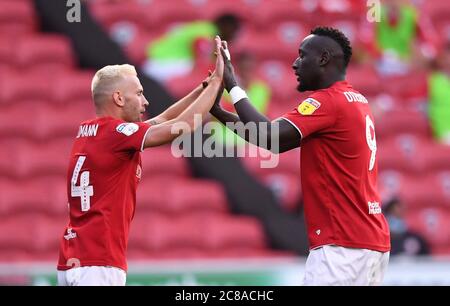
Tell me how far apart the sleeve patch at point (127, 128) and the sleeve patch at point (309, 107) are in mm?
768

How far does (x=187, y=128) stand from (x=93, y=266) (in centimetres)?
77

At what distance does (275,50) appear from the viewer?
9.57m

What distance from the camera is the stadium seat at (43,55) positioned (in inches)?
359

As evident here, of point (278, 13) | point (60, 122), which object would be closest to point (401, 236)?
point (278, 13)

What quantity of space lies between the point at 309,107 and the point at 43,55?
487 cm

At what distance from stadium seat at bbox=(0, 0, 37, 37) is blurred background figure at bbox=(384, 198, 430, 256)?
367cm

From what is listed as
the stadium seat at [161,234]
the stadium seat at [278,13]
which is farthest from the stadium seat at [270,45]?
the stadium seat at [161,234]

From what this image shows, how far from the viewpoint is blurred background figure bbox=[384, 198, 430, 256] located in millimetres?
8109

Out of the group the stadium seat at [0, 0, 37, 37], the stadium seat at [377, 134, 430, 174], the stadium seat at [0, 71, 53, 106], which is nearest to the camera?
the stadium seat at [0, 71, 53, 106]

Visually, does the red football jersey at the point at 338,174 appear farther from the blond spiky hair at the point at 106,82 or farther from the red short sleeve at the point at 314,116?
the blond spiky hair at the point at 106,82

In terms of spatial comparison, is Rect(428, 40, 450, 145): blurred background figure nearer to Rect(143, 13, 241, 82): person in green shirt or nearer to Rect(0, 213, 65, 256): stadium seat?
Rect(143, 13, 241, 82): person in green shirt

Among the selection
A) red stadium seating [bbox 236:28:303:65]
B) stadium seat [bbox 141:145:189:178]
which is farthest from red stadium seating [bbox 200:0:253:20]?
stadium seat [bbox 141:145:189:178]

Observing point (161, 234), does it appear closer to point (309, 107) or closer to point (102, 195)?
point (102, 195)

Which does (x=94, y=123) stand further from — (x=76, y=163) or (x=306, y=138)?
(x=306, y=138)
